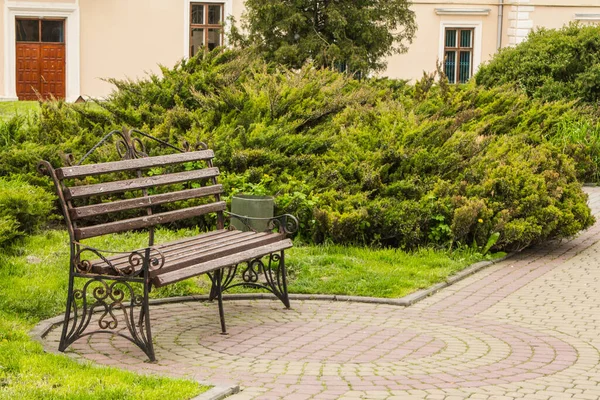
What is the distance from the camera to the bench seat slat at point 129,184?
6836 millimetres

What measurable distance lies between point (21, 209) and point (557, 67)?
12.3 m

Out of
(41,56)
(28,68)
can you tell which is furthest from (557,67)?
(28,68)

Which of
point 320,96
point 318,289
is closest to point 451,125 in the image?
point 320,96

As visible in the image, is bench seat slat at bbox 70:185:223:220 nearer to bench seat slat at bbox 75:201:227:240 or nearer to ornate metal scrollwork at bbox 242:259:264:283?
bench seat slat at bbox 75:201:227:240

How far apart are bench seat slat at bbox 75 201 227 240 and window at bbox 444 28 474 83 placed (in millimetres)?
28748

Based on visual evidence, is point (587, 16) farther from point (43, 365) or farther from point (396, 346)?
point (43, 365)

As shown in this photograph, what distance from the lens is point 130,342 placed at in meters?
6.90

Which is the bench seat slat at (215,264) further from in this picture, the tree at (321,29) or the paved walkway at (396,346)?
the tree at (321,29)

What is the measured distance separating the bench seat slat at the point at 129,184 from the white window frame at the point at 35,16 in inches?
966

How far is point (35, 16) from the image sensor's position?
1273 inches

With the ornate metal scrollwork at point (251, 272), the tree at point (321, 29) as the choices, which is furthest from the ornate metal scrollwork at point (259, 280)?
the tree at point (321, 29)

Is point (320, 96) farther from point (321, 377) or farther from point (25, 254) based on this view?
point (321, 377)

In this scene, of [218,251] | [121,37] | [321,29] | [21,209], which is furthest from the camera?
[121,37]

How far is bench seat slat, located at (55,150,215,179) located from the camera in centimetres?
690
